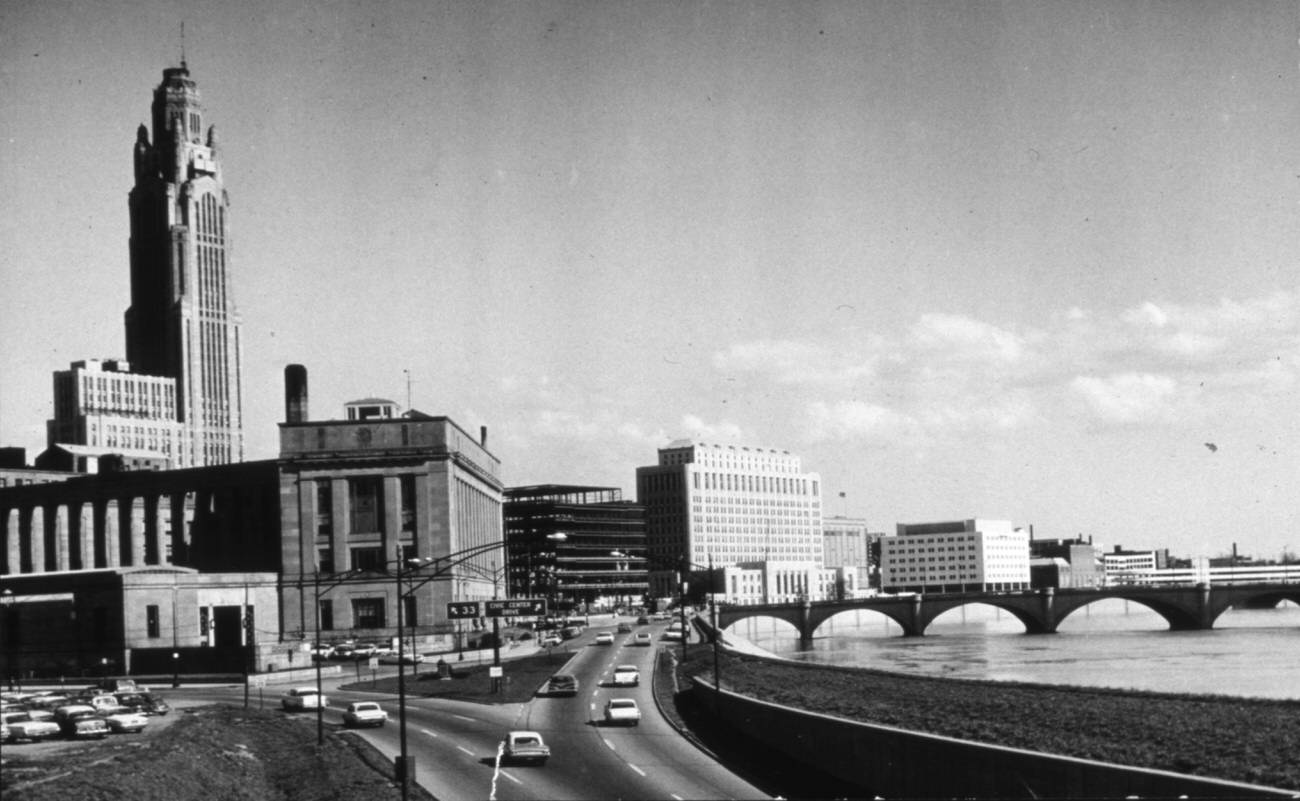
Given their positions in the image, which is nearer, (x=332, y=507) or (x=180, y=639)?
(x=180, y=639)

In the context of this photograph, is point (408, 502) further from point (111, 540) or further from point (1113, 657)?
point (1113, 657)

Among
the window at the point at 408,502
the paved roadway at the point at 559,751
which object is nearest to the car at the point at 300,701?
the paved roadway at the point at 559,751

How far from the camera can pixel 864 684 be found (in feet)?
266

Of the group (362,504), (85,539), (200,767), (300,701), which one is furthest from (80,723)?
(85,539)

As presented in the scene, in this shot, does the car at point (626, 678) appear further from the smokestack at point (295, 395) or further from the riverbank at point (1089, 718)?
the smokestack at point (295, 395)

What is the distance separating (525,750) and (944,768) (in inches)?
788

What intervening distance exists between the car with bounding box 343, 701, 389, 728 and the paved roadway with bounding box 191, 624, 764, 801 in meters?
1.04

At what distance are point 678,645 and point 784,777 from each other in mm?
87119

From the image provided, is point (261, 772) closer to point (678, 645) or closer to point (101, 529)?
point (678, 645)

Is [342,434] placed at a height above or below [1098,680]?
above

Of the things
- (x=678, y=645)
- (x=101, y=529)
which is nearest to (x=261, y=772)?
(x=678, y=645)

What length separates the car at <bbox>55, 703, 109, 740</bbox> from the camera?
2311 inches

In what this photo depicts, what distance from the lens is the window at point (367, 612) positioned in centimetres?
15375

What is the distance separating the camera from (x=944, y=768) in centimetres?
4056
